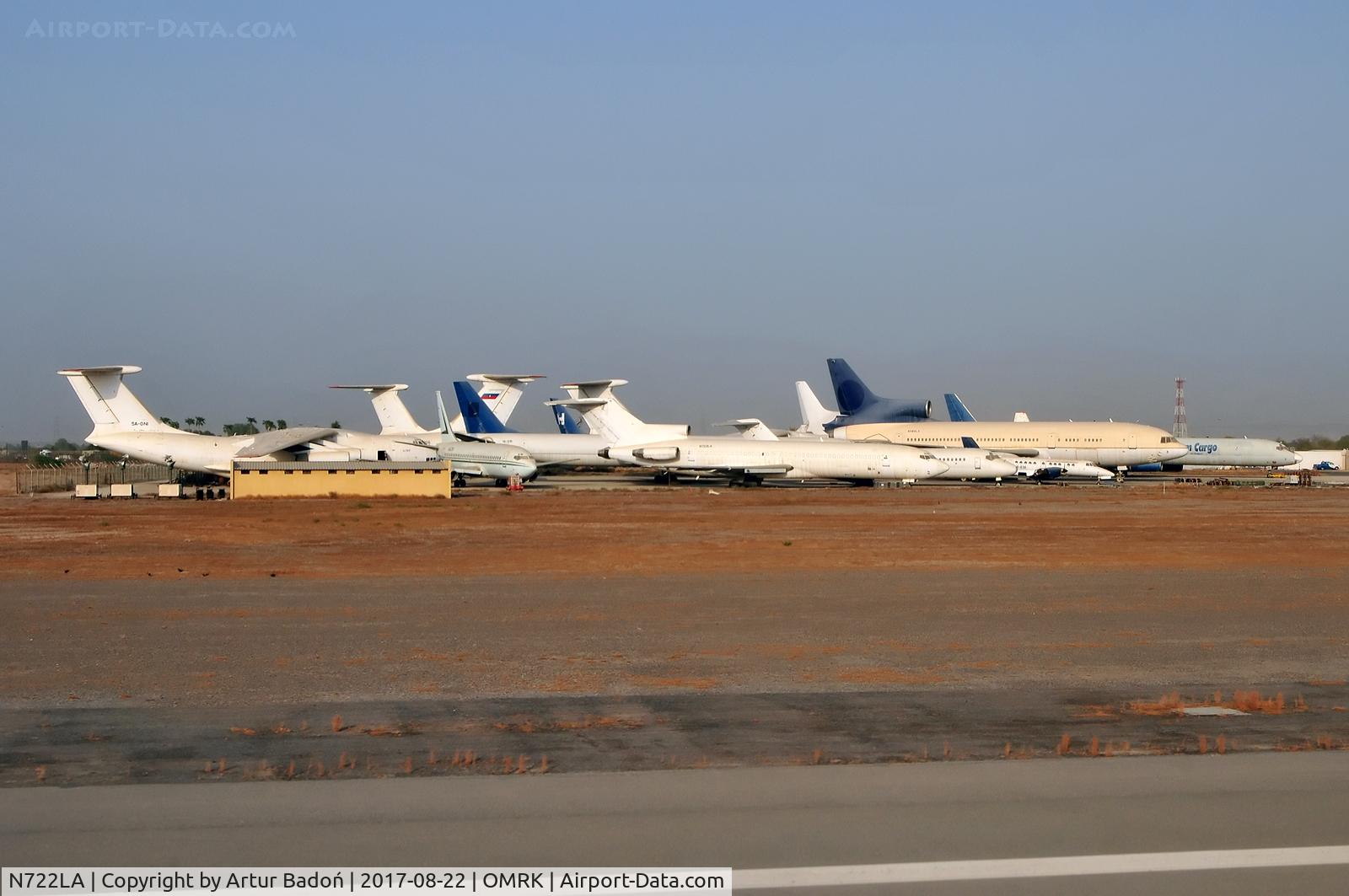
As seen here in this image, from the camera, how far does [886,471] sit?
6294 cm

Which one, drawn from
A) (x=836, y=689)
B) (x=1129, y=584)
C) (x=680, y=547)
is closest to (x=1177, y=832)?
(x=836, y=689)

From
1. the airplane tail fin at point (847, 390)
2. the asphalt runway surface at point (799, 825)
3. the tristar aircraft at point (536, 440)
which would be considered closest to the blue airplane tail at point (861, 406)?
the airplane tail fin at point (847, 390)

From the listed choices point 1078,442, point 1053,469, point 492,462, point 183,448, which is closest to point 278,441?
point 183,448

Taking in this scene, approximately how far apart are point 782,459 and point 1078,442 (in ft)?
71.9

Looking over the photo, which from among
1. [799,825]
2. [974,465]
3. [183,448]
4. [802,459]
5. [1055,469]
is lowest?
[799,825]

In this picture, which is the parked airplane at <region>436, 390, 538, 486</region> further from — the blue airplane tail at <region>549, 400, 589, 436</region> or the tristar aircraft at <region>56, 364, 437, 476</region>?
the blue airplane tail at <region>549, 400, 589, 436</region>

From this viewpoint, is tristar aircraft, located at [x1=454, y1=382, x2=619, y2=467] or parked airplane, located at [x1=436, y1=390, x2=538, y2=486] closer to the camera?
parked airplane, located at [x1=436, y1=390, x2=538, y2=486]

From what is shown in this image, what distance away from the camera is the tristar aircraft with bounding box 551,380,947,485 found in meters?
63.1

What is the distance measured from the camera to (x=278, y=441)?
57.3 meters

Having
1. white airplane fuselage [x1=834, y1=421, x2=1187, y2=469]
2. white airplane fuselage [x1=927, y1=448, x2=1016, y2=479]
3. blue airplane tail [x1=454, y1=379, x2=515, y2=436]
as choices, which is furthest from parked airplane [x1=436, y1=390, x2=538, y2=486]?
white airplane fuselage [x1=834, y1=421, x2=1187, y2=469]

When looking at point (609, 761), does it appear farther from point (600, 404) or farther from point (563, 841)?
point (600, 404)

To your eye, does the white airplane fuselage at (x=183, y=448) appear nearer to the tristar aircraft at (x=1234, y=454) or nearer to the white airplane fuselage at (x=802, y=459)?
the white airplane fuselage at (x=802, y=459)
